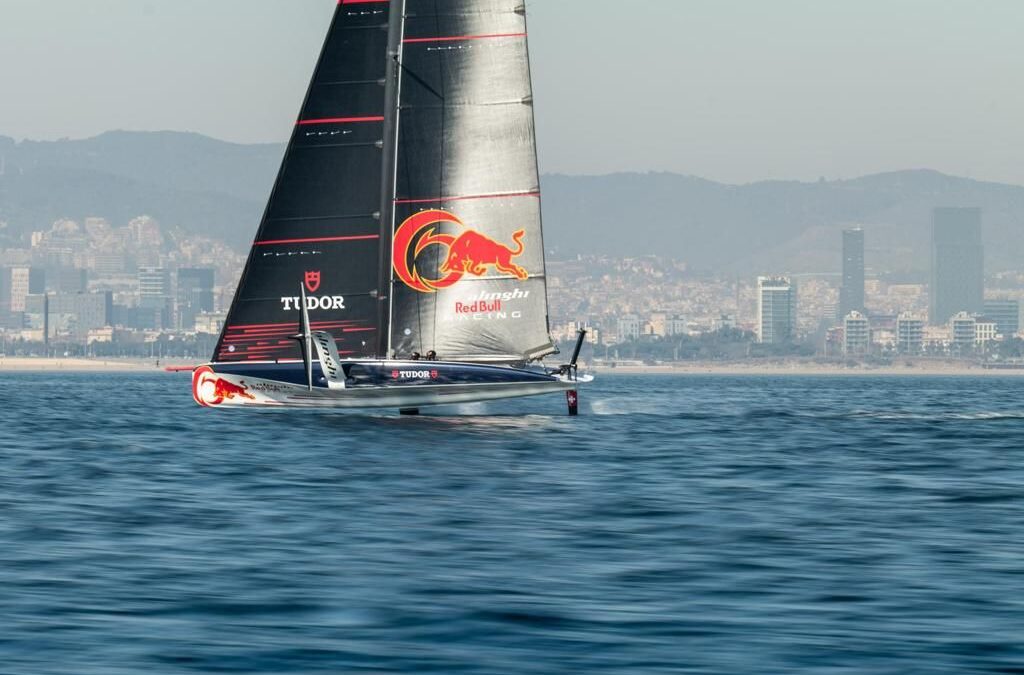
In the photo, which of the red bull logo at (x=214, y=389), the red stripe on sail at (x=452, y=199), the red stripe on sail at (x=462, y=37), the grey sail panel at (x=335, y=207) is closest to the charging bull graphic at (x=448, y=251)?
the red stripe on sail at (x=452, y=199)

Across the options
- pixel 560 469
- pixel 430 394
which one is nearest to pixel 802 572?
pixel 560 469

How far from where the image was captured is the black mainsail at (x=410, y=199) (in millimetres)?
44750

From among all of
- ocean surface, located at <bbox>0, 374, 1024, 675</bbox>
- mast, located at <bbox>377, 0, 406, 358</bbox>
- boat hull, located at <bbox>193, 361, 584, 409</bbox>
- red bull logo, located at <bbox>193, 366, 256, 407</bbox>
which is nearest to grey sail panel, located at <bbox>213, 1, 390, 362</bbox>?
mast, located at <bbox>377, 0, 406, 358</bbox>

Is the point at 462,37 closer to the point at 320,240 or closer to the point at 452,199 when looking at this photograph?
the point at 452,199

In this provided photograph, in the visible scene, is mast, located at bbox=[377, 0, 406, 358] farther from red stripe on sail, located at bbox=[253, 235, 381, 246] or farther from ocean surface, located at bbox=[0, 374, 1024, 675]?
ocean surface, located at bbox=[0, 374, 1024, 675]

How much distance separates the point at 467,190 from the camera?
44969 millimetres

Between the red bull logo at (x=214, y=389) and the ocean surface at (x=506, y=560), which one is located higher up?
the red bull logo at (x=214, y=389)

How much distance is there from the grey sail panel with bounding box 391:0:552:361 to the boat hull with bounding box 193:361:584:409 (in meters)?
1.30

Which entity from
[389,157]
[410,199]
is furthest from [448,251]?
[389,157]

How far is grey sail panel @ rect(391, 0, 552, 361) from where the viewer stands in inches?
1759

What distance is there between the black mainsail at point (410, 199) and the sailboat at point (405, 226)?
0.03m

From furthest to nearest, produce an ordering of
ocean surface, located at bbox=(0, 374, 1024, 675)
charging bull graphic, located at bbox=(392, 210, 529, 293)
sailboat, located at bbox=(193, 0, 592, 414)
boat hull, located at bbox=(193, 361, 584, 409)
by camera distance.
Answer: charging bull graphic, located at bbox=(392, 210, 529, 293)
sailboat, located at bbox=(193, 0, 592, 414)
boat hull, located at bbox=(193, 361, 584, 409)
ocean surface, located at bbox=(0, 374, 1024, 675)

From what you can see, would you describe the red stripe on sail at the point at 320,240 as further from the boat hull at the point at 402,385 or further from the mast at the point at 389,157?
the boat hull at the point at 402,385

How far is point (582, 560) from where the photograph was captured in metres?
19.2
